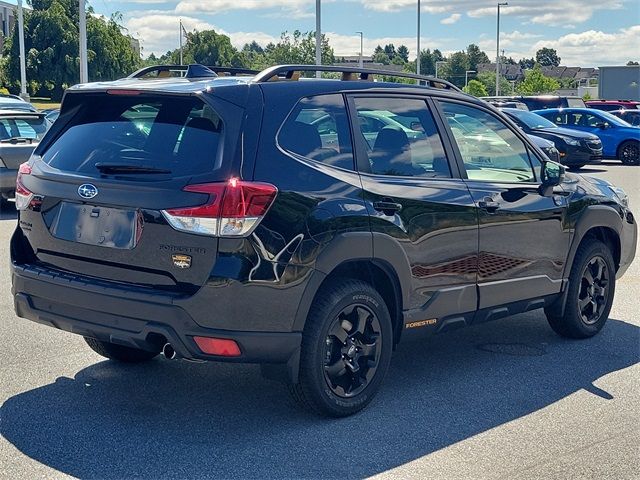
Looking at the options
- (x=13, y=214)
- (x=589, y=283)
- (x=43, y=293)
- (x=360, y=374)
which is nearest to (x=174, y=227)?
(x=43, y=293)

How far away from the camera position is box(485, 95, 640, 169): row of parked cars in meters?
22.9

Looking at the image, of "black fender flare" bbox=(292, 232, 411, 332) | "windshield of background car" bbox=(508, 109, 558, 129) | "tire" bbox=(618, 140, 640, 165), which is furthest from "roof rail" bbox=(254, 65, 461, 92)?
"tire" bbox=(618, 140, 640, 165)

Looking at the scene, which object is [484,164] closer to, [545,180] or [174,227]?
[545,180]

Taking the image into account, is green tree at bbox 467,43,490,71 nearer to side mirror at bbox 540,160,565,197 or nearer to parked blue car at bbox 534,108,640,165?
parked blue car at bbox 534,108,640,165

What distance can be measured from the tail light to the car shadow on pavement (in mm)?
1090

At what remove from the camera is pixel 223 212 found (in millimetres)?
4309

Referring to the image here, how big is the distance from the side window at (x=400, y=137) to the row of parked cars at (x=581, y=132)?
16.0 metres

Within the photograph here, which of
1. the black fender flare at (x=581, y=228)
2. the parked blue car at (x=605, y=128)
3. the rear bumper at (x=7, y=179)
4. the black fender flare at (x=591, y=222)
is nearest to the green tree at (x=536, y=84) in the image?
the parked blue car at (x=605, y=128)

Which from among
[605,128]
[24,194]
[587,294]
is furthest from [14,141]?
[605,128]

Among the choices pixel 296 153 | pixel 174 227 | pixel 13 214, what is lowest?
pixel 13 214

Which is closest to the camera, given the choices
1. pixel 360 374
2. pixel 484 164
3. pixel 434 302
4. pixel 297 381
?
pixel 297 381

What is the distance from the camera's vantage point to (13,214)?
14.2m

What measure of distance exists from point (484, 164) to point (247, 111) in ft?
6.41

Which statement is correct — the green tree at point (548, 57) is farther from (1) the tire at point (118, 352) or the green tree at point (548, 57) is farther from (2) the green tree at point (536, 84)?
(1) the tire at point (118, 352)
